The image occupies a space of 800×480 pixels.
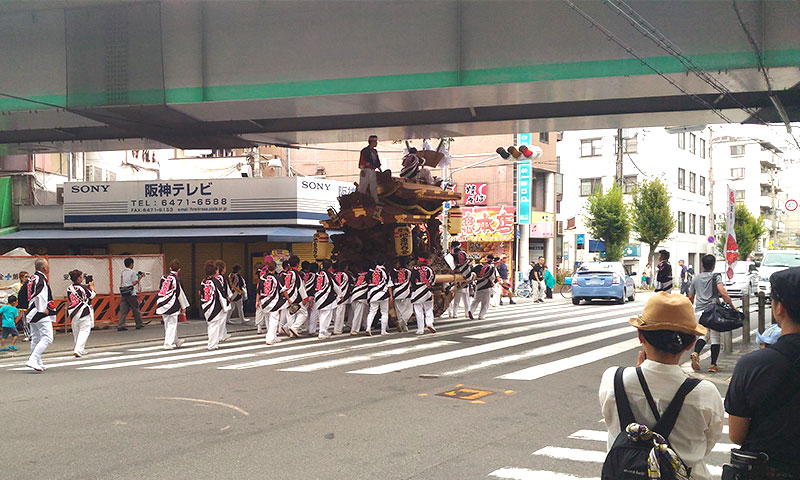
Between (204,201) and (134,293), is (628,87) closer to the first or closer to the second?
(134,293)

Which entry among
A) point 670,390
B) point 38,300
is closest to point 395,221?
point 38,300

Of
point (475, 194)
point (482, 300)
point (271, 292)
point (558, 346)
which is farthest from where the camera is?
point (475, 194)

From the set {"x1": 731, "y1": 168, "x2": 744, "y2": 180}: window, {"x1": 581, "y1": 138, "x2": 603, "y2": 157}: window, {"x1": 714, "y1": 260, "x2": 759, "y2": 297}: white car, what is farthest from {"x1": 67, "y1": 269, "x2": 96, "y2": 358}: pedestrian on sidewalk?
{"x1": 731, "y1": 168, "x2": 744, "y2": 180}: window

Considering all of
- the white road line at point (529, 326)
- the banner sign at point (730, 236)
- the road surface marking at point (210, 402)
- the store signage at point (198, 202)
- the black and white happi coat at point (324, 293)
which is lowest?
the white road line at point (529, 326)

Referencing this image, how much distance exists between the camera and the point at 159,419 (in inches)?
312

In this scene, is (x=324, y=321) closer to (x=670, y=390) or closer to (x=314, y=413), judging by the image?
(x=314, y=413)

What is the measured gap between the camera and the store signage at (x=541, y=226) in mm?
42584

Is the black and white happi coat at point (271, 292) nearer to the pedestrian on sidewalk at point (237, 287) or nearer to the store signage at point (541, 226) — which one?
the pedestrian on sidewalk at point (237, 287)

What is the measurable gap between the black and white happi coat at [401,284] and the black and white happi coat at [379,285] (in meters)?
0.15

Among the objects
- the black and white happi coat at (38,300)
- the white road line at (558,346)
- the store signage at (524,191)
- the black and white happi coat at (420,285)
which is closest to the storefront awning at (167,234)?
the black and white happi coat at (420,285)

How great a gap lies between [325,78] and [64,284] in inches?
408

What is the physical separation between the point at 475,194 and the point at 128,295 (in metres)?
24.7

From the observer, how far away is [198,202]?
83.2 feet

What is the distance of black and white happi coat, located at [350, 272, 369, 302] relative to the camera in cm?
1717
